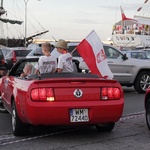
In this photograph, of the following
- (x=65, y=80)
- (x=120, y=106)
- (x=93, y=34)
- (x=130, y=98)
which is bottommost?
(x=130, y=98)

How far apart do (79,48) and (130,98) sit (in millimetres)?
4693

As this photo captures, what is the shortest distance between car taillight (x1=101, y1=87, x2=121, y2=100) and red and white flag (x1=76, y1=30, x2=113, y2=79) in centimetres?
147

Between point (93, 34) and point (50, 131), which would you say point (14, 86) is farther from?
point (93, 34)

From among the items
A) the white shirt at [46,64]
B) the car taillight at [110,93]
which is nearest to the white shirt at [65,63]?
the white shirt at [46,64]

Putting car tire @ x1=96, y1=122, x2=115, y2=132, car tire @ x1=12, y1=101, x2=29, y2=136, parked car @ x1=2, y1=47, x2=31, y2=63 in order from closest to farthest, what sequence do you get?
car tire @ x1=12, y1=101, x2=29, y2=136 < car tire @ x1=96, y1=122, x2=115, y2=132 < parked car @ x1=2, y1=47, x2=31, y2=63

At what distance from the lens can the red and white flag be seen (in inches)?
323

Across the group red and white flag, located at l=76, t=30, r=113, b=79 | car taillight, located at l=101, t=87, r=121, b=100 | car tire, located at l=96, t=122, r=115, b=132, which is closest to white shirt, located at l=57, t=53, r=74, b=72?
red and white flag, located at l=76, t=30, r=113, b=79

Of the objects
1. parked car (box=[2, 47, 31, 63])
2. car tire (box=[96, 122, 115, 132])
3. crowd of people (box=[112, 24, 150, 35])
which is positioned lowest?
parked car (box=[2, 47, 31, 63])

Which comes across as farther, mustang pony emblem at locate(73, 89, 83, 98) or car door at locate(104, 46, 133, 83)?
car door at locate(104, 46, 133, 83)

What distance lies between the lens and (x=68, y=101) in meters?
6.36

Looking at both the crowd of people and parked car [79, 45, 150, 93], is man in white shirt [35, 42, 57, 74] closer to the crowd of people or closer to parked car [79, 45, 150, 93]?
parked car [79, 45, 150, 93]

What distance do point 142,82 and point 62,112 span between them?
26.9 feet

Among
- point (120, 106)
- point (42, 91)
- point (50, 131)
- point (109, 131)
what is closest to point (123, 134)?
point (109, 131)

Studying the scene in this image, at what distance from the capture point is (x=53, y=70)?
306 inches
